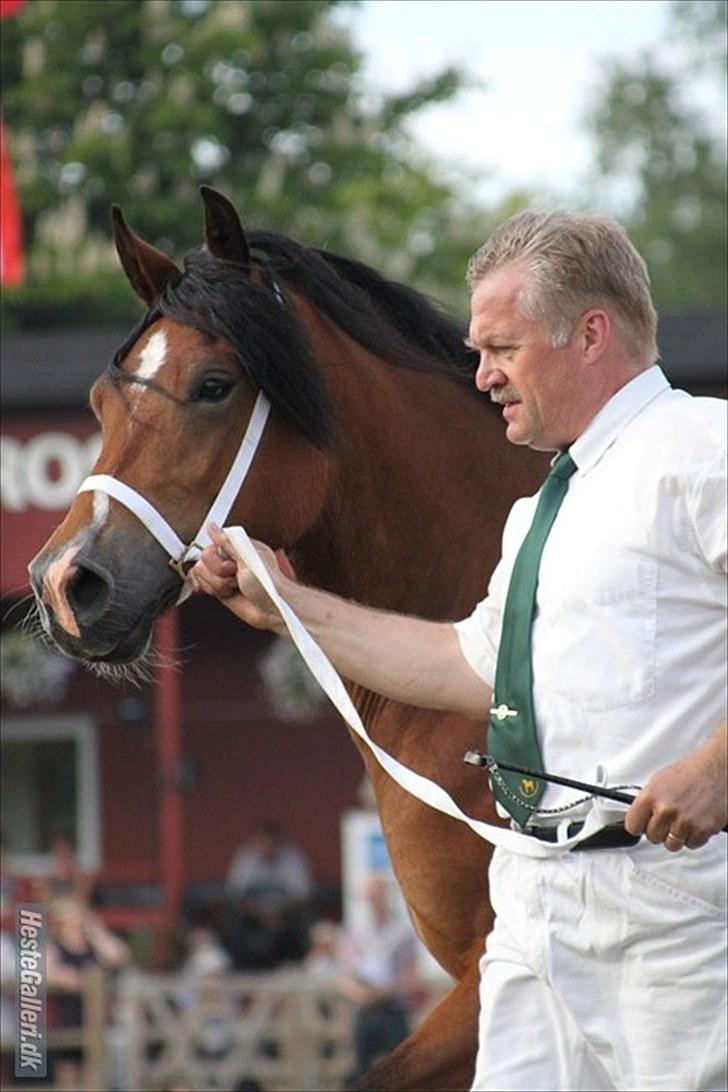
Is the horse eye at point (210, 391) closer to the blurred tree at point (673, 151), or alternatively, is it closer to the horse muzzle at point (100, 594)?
the horse muzzle at point (100, 594)

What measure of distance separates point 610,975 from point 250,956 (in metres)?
9.69

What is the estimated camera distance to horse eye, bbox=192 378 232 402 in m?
4.34

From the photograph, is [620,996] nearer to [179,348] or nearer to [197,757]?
[179,348]

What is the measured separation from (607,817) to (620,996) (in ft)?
0.90

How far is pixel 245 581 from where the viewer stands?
381 centimetres

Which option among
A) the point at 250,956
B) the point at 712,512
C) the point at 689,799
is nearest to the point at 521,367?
the point at 712,512

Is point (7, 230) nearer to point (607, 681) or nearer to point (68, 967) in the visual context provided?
point (68, 967)

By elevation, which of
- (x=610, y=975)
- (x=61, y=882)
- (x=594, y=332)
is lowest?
(x=61, y=882)

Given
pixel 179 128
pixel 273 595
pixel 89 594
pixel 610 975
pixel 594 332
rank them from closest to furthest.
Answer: pixel 610 975 → pixel 594 332 → pixel 273 595 → pixel 89 594 → pixel 179 128

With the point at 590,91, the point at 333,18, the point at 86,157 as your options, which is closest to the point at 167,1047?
the point at 86,157

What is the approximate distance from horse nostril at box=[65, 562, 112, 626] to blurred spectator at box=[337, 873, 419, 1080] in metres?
6.13

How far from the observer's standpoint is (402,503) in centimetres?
470

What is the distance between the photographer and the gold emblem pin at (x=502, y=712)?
3.53 metres

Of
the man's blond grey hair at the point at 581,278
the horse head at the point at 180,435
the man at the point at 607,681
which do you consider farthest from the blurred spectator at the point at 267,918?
the man's blond grey hair at the point at 581,278
